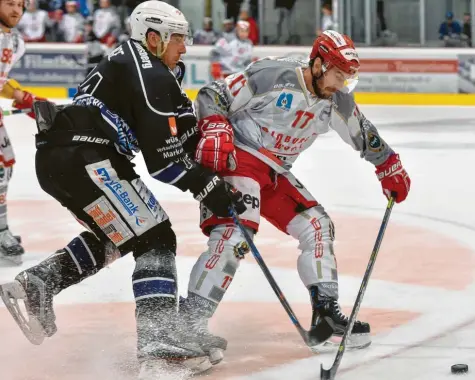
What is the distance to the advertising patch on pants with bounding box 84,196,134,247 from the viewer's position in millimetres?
3299

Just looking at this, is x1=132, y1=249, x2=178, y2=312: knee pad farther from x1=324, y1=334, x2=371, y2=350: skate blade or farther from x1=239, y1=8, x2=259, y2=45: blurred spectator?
x1=239, y1=8, x2=259, y2=45: blurred spectator

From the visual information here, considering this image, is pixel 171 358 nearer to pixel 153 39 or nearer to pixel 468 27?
pixel 153 39

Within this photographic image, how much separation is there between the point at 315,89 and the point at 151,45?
577 millimetres

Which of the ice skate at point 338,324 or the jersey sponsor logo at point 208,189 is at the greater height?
the jersey sponsor logo at point 208,189

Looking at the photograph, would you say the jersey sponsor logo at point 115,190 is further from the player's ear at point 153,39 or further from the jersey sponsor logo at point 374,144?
the jersey sponsor logo at point 374,144

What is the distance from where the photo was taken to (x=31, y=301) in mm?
3506

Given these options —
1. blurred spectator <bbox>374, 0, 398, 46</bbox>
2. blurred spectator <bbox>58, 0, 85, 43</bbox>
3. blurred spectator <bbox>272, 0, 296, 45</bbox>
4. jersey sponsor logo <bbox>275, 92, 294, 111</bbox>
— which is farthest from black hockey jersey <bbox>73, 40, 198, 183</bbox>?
blurred spectator <bbox>58, 0, 85, 43</bbox>

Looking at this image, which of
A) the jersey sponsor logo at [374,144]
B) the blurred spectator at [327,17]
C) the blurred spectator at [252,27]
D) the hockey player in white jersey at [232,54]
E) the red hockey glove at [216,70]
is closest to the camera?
the jersey sponsor logo at [374,144]

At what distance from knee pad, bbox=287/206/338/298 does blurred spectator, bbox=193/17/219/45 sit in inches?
392

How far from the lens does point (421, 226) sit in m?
5.61

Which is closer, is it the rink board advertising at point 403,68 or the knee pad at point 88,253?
the knee pad at point 88,253

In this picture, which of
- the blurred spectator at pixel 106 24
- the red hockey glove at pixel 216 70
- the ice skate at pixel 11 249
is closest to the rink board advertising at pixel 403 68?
the red hockey glove at pixel 216 70

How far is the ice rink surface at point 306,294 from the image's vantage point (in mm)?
3439

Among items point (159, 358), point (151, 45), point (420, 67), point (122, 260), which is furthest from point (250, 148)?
point (420, 67)
